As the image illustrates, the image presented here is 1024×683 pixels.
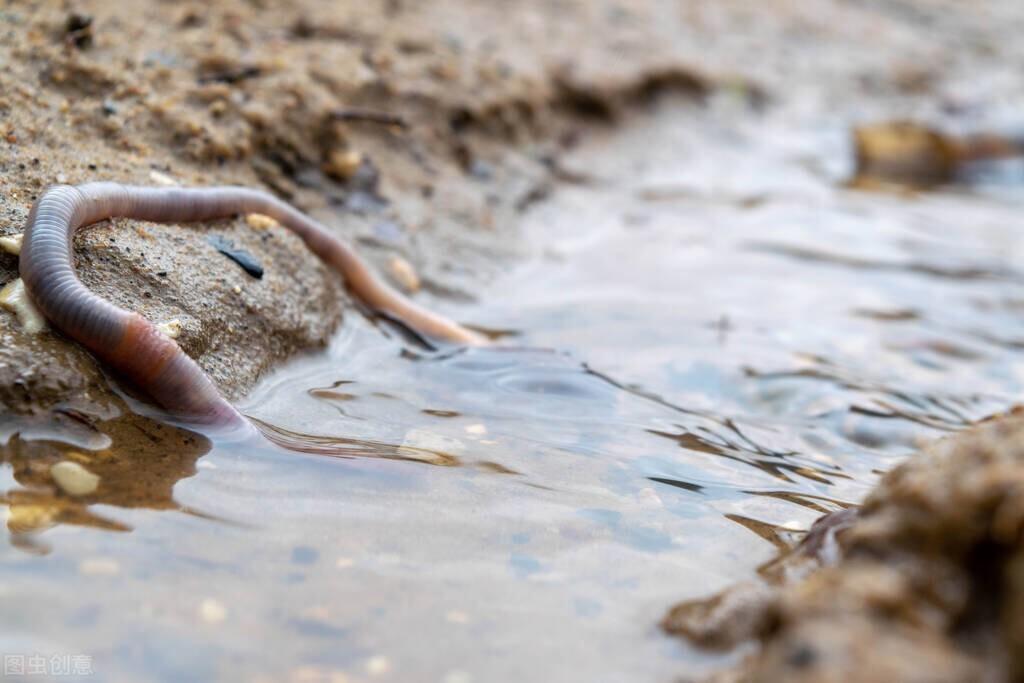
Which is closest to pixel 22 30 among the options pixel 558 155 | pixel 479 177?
pixel 479 177

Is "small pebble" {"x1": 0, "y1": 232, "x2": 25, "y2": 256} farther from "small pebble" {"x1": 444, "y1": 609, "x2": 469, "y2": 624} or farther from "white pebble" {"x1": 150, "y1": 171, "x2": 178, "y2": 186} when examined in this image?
"small pebble" {"x1": 444, "y1": 609, "x2": 469, "y2": 624}

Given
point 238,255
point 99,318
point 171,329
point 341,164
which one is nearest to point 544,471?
point 171,329

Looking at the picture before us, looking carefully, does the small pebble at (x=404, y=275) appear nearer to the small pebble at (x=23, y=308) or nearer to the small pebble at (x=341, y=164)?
the small pebble at (x=341, y=164)

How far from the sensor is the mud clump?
140 centimetres

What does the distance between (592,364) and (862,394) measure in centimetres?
110

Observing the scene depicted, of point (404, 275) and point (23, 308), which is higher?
point (23, 308)

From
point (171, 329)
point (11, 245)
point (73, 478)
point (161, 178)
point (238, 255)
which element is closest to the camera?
point (73, 478)

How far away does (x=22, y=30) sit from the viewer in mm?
3908

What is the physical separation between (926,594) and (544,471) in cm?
135

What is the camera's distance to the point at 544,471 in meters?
2.73

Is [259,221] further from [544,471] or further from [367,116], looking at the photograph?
[544,471]

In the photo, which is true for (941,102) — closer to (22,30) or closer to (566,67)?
(566,67)

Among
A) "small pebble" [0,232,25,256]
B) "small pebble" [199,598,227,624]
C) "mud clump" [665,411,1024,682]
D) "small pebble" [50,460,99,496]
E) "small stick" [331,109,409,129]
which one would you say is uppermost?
"small stick" [331,109,409,129]

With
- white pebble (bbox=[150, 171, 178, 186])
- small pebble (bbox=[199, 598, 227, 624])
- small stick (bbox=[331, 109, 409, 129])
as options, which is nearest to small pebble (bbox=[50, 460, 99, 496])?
small pebble (bbox=[199, 598, 227, 624])
